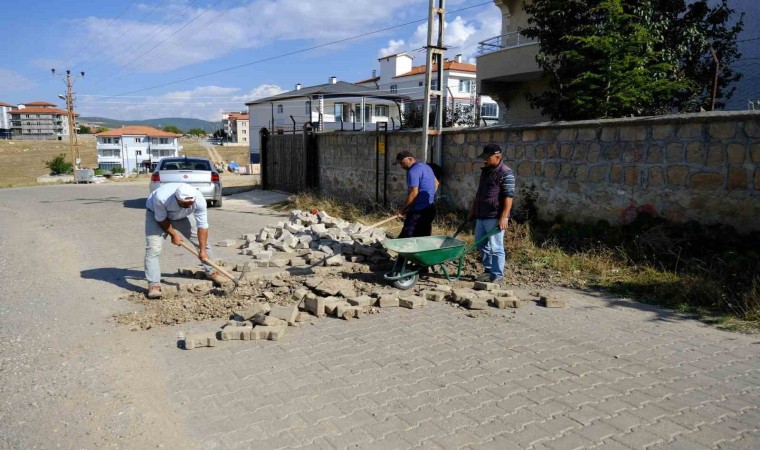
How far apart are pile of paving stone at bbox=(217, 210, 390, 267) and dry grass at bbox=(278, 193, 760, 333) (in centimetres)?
171

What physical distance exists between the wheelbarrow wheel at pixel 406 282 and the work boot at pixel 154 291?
2782mm

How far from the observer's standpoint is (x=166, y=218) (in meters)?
6.52

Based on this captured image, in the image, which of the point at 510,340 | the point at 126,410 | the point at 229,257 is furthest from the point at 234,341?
the point at 229,257

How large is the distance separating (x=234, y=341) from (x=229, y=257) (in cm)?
399

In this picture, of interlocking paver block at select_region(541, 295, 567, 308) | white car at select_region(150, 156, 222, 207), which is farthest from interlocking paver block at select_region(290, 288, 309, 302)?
white car at select_region(150, 156, 222, 207)

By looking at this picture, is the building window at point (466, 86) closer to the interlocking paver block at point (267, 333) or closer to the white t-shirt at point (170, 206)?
the white t-shirt at point (170, 206)

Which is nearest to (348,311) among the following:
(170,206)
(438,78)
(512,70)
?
(170,206)

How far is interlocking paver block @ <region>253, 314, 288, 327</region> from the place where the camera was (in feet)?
17.0

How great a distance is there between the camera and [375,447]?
3.18m

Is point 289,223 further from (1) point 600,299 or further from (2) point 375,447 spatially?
(2) point 375,447

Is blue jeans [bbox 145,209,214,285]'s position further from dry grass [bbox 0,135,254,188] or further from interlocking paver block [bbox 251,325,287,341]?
dry grass [bbox 0,135,254,188]

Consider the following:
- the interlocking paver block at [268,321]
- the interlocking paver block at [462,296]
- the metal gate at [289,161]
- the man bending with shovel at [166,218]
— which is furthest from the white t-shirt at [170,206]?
the metal gate at [289,161]

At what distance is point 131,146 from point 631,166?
92156mm

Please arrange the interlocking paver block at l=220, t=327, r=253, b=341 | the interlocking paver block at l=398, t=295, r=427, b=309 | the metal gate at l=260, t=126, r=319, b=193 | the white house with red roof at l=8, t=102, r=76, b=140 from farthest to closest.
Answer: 1. the white house with red roof at l=8, t=102, r=76, b=140
2. the metal gate at l=260, t=126, r=319, b=193
3. the interlocking paver block at l=398, t=295, r=427, b=309
4. the interlocking paver block at l=220, t=327, r=253, b=341
